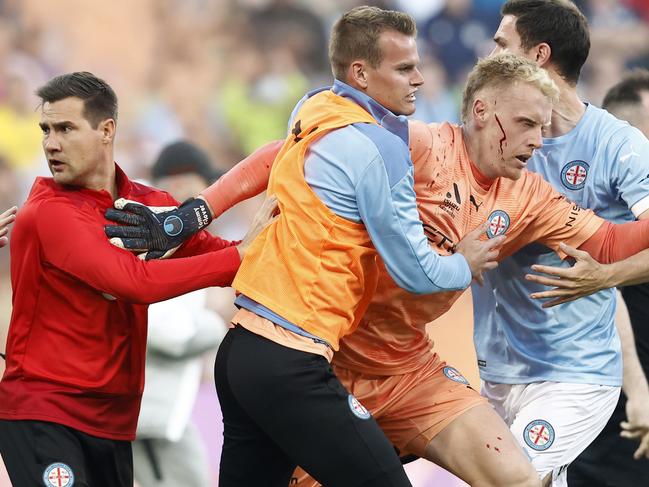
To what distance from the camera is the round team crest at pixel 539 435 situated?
4855 mm

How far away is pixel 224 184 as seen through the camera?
461 cm

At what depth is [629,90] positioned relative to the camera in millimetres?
6551

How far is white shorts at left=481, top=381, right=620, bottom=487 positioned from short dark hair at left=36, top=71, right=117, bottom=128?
6.95ft

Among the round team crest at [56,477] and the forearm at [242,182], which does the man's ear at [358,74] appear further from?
the round team crest at [56,477]

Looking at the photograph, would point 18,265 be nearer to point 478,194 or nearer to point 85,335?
point 85,335

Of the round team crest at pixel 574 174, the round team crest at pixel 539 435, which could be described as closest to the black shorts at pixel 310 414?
the round team crest at pixel 539 435

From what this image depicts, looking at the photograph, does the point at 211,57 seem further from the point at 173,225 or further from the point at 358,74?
the point at 358,74

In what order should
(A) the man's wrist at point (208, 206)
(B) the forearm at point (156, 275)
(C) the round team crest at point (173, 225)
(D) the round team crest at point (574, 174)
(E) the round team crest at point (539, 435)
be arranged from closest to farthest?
→ (B) the forearm at point (156, 275)
(C) the round team crest at point (173, 225)
(A) the man's wrist at point (208, 206)
(E) the round team crest at point (539, 435)
(D) the round team crest at point (574, 174)

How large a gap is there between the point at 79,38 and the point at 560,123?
9.28 metres

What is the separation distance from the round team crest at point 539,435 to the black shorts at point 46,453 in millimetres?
1770

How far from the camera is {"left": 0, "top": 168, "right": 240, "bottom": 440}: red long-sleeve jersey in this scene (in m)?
4.07

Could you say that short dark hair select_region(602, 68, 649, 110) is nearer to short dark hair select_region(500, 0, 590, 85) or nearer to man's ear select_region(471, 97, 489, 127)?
short dark hair select_region(500, 0, 590, 85)

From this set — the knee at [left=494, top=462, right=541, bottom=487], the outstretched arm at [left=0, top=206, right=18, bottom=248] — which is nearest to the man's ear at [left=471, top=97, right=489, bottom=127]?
the knee at [left=494, top=462, right=541, bottom=487]

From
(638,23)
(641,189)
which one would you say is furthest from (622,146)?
(638,23)
